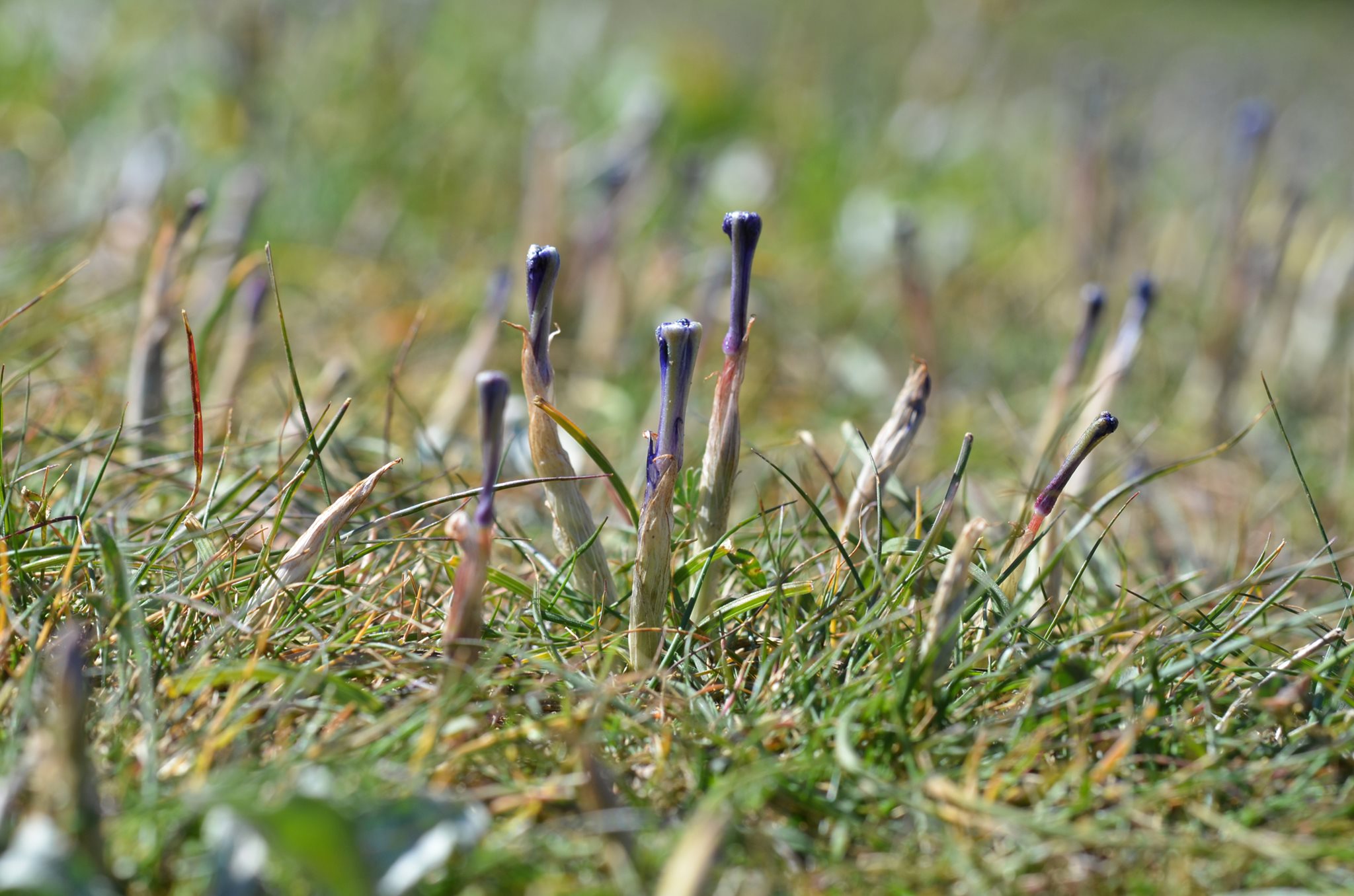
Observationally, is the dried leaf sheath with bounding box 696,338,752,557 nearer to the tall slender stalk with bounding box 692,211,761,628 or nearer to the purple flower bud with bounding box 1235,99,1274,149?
the tall slender stalk with bounding box 692,211,761,628

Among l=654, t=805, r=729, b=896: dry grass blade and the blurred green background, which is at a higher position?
the blurred green background

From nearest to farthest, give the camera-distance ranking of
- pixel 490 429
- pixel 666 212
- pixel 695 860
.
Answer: pixel 695 860 < pixel 490 429 < pixel 666 212

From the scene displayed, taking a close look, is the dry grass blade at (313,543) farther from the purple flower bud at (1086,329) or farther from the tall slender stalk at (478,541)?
the purple flower bud at (1086,329)

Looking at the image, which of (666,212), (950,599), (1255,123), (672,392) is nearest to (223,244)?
(672,392)

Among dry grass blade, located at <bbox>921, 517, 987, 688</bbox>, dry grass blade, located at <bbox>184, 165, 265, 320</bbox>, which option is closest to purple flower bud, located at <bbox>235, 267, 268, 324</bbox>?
dry grass blade, located at <bbox>184, 165, 265, 320</bbox>

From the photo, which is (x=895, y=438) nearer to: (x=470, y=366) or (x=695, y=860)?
(x=695, y=860)

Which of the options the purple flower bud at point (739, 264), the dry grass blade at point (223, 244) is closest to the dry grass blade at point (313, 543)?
the purple flower bud at point (739, 264)
